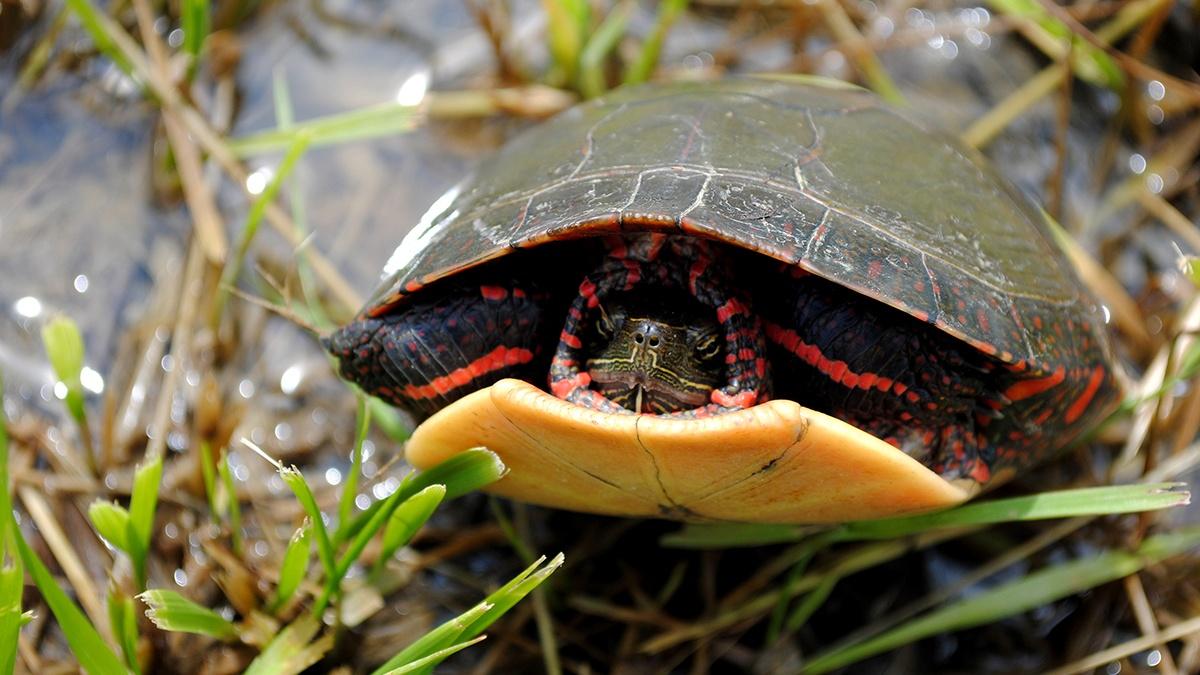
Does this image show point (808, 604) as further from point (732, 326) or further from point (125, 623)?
point (125, 623)

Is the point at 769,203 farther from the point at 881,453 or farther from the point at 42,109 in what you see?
the point at 42,109

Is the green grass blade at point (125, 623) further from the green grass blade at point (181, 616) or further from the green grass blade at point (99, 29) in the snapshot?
the green grass blade at point (99, 29)

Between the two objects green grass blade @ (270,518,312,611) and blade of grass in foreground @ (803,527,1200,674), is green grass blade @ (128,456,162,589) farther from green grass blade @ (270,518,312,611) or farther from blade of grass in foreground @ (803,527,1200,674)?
blade of grass in foreground @ (803,527,1200,674)

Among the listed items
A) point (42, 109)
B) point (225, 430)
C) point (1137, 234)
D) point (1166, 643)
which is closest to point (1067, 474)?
point (1166, 643)

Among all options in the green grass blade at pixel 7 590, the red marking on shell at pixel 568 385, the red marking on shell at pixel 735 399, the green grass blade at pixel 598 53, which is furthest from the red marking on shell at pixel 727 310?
the green grass blade at pixel 598 53

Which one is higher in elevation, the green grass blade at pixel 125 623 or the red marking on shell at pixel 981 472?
the red marking on shell at pixel 981 472

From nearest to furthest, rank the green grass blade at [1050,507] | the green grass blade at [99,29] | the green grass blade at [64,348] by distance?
the green grass blade at [1050,507]
the green grass blade at [64,348]
the green grass blade at [99,29]

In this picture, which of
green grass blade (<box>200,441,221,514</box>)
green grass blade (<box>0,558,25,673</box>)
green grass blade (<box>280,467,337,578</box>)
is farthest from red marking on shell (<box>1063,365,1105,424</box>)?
green grass blade (<box>0,558,25,673</box>)
